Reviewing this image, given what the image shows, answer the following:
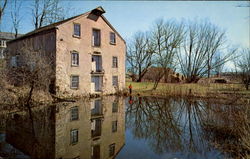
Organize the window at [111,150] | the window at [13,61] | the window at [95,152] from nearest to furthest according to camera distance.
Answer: the window at [95,152], the window at [111,150], the window at [13,61]

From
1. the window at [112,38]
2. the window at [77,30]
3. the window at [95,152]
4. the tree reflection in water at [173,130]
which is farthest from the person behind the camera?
the window at [112,38]

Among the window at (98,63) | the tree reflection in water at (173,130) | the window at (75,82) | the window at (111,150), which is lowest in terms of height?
the window at (111,150)

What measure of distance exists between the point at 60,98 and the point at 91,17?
10.5 m

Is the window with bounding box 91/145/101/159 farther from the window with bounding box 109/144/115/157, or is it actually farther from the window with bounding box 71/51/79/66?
the window with bounding box 71/51/79/66

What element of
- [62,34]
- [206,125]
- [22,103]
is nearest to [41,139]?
[22,103]

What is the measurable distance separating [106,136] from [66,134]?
1.92 metres

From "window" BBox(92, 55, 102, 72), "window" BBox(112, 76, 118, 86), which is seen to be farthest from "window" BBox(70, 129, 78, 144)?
"window" BBox(112, 76, 118, 86)

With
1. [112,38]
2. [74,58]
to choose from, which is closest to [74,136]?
[74,58]

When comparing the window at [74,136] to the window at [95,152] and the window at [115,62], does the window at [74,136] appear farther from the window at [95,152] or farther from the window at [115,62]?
the window at [115,62]

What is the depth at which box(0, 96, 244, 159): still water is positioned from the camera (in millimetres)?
5754

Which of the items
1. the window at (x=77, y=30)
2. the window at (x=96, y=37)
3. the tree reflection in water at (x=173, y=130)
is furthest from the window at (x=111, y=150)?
the window at (x=96, y=37)

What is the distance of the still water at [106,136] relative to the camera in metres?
5.75

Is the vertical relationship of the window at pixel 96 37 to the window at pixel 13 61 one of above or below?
above

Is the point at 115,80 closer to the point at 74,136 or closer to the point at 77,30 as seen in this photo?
the point at 77,30
